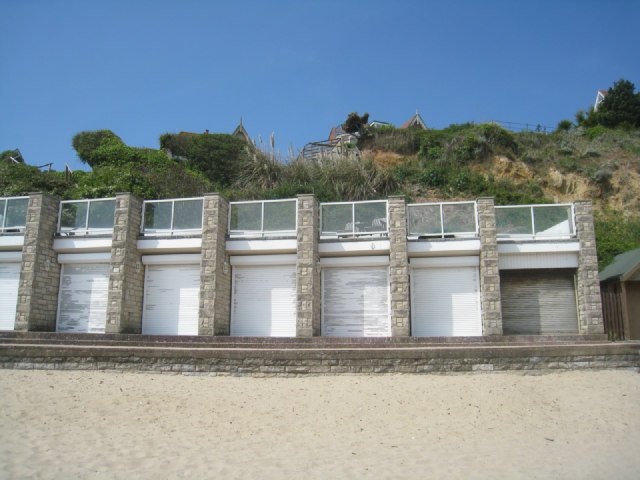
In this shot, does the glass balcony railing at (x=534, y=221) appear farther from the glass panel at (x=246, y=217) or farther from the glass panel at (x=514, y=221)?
the glass panel at (x=246, y=217)

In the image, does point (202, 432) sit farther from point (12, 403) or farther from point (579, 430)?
point (579, 430)

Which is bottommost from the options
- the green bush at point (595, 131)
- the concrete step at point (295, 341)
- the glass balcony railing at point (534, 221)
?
the concrete step at point (295, 341)

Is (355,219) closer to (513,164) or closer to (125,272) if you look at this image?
(125,272)

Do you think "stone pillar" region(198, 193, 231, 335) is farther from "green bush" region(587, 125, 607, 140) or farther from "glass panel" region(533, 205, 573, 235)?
"green bush" region(587, 125, 607, 140)

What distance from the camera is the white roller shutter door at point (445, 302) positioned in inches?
615

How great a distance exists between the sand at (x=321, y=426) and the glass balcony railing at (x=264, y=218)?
256 inches

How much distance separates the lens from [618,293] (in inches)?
634

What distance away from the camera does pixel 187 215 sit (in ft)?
54.9

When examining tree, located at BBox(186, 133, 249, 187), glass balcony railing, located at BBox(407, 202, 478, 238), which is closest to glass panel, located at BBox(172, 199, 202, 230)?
glass balcony railing, located at BBox(407, 202, 478, 238)

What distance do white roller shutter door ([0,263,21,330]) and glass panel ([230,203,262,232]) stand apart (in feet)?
26.5

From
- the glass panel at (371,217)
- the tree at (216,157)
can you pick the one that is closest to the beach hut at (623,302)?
the glass panel at (371,217)

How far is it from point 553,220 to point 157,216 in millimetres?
13463

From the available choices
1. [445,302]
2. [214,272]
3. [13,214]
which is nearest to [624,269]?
[445,302]

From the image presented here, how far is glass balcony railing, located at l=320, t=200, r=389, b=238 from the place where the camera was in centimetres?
1619
